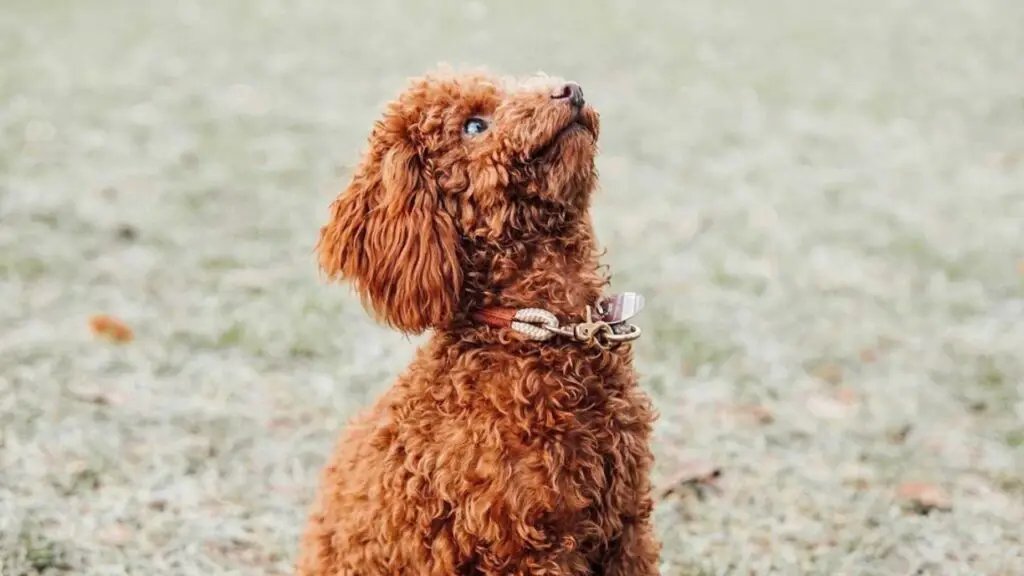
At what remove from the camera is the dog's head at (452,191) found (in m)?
2.41

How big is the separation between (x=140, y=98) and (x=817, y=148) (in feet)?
16.4

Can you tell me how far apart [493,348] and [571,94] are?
0.58 m

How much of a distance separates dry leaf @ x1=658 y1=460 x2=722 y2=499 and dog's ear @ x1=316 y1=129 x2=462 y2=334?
1625 millimetres

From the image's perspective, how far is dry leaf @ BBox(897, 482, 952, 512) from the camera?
3691 mm

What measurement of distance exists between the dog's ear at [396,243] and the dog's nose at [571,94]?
1.13ft

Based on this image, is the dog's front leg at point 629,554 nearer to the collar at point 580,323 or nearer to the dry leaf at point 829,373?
the collar at point 580,323

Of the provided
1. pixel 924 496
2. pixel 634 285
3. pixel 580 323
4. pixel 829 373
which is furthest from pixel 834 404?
pixel 580 323

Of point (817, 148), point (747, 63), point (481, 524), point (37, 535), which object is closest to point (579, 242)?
point (481, 524)

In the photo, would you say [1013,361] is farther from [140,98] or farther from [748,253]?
[140,98]

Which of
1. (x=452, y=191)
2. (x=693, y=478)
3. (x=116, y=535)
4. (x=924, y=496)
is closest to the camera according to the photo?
(x=452, y=191)

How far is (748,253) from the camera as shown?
603 cm

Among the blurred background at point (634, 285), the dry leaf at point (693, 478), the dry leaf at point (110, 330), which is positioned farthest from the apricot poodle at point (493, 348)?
the dry leaf at point (110, 330)

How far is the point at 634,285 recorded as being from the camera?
5.50 meters

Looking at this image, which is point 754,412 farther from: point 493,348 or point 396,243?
point 396,243
